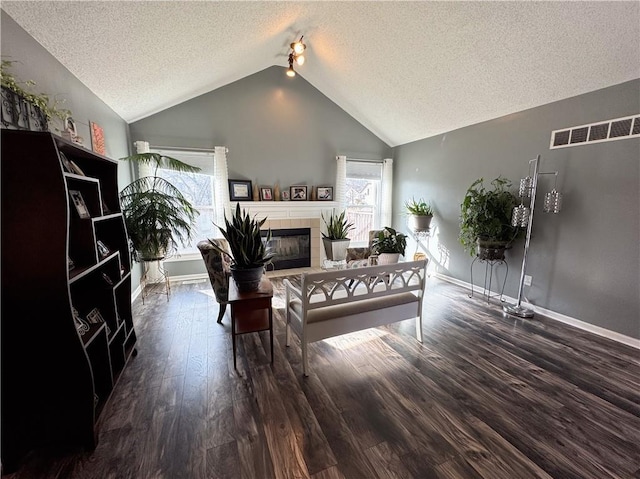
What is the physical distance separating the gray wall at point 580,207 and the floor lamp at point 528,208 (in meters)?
0.16

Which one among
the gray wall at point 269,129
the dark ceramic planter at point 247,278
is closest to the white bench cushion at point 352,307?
the dark ceramic planter at point 247,278

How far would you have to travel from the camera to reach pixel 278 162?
15.7 ft

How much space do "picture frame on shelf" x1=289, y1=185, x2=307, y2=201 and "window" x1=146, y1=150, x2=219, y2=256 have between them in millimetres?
1367

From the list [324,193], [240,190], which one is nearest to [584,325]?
[324,193]

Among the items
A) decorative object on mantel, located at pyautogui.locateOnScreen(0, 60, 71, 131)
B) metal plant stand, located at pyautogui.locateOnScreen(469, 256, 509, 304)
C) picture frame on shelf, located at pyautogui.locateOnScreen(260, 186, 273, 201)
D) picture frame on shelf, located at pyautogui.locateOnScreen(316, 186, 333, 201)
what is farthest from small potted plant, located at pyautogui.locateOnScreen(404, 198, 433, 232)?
decorative object on mantel, located at pyautogui.locateOnScreen(0, 60, 71, 131)

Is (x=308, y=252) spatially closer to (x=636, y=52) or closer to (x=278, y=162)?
(x=278, y=162)

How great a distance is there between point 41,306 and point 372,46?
3.79 m

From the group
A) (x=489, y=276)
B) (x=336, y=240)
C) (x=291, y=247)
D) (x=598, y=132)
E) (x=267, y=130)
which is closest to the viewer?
(x=598, y=132)

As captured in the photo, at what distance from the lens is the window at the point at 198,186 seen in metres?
4.16

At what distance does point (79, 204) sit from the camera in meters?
1.57

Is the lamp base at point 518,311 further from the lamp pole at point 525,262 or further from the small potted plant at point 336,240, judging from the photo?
the small potted plant at point 336,240

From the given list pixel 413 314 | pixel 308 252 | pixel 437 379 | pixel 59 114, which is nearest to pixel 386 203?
pixel 308 252

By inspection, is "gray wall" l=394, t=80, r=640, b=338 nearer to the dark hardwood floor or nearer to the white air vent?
the white air vent

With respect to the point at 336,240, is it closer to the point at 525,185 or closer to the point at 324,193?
the point at 324,193
